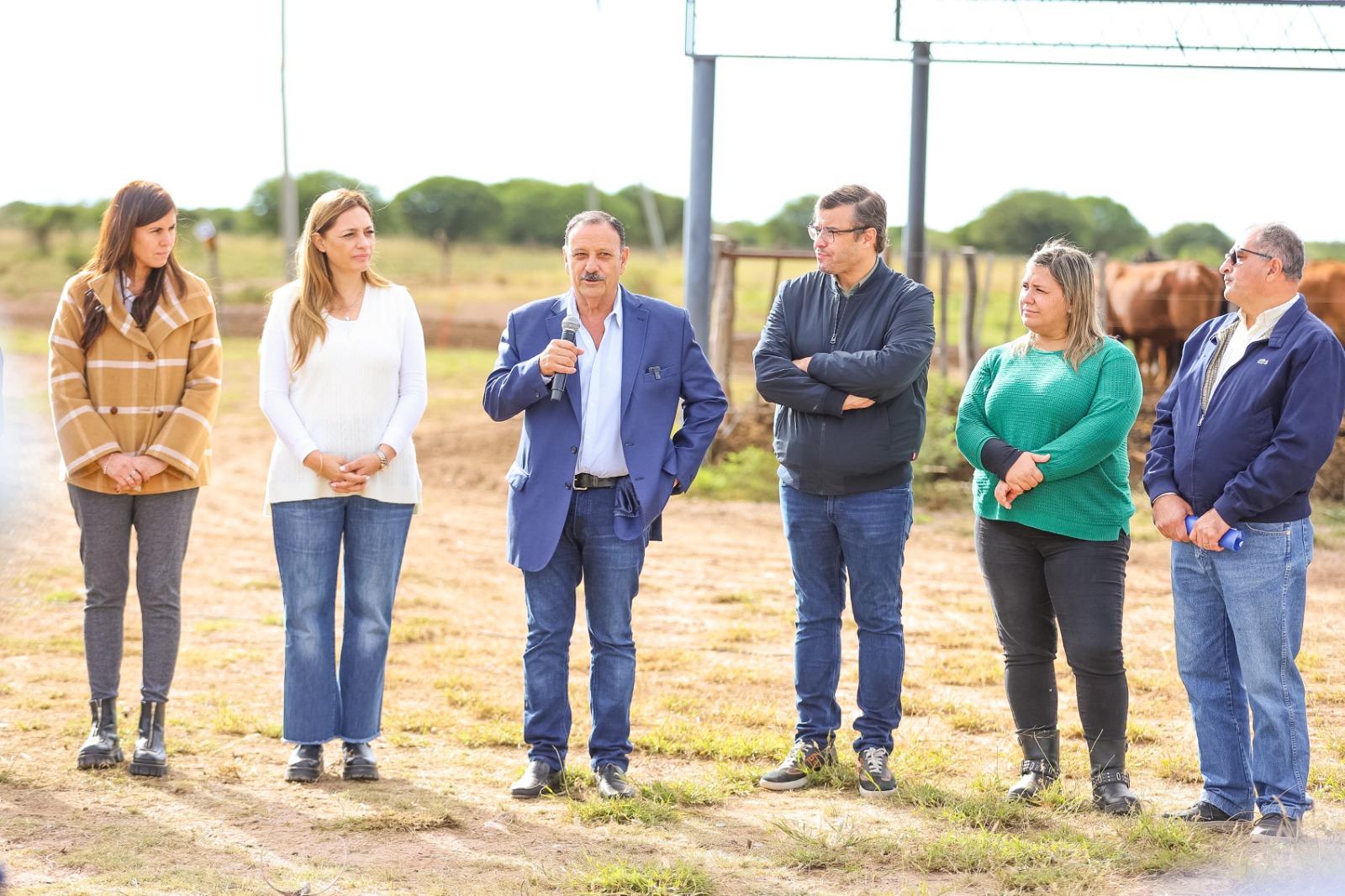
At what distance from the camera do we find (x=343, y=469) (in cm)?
434

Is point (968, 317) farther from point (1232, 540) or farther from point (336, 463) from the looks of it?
point (336, 463)

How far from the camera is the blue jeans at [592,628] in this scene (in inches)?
169

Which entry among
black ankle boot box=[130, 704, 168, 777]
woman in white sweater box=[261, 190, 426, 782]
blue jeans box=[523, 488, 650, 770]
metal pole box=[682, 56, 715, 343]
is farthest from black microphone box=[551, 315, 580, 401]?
metal pole box=[682, 56, 715, 343]

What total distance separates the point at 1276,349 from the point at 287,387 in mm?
3194

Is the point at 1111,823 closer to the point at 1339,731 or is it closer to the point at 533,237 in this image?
the point at 1339,731

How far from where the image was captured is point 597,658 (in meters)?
4.35

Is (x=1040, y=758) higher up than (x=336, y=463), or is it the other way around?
(x=336, y=463)

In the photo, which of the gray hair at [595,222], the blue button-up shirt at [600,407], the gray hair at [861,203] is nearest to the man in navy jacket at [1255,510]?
the gray hair at [861,203]

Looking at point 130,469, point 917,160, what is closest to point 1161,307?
point 917,160

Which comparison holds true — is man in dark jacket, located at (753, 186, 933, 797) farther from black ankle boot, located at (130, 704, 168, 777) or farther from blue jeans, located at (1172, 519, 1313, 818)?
black ankle boot, located at (130, 704, 168, 777)

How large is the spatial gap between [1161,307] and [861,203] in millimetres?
12185

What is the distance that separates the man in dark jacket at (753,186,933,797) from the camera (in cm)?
430

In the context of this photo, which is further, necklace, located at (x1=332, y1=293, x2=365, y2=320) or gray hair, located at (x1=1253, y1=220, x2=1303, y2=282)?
necklace, located at (x1=332, y1=293, x2=365, y2=320)

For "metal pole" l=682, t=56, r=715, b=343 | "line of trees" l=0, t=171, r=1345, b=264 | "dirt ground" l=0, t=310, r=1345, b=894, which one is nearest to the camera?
"dirt ground" l=0, t=310, r=1345, b=894
